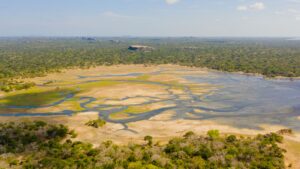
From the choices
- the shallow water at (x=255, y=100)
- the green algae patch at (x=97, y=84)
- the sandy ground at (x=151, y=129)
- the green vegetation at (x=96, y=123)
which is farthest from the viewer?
the green algae patch at (x=97, y=84)

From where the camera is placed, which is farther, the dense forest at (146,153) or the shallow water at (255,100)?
the shallow water at (255,100)

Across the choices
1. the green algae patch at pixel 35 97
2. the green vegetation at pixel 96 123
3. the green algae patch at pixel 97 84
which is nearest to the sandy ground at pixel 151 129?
the green vegetation at pixel 96 123

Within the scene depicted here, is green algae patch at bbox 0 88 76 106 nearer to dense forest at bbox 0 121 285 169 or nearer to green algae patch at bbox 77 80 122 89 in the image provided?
green algae patch at bbox 77 80 122 89

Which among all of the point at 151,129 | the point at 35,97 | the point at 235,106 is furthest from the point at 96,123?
the point at 235,106

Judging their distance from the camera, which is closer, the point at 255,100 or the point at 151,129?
the point at 151,129

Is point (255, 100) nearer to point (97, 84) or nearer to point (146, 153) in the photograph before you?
point (146, 153)

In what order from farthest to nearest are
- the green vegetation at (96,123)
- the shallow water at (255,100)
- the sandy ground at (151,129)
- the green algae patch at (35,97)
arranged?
the green algae patch at (35,97)
the shallow water at (255,100)
the green vegetation at (96,123)
the sandy ground at (151,129)

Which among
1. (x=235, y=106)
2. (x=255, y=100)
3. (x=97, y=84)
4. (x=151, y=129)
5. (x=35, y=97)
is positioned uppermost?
(x=97, y=84)

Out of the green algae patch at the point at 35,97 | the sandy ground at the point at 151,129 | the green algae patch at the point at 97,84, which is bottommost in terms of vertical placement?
the sandy ground at the point at 151,129

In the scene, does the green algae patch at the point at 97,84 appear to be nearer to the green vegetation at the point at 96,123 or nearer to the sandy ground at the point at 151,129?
the sandy ground at the point at 151,129

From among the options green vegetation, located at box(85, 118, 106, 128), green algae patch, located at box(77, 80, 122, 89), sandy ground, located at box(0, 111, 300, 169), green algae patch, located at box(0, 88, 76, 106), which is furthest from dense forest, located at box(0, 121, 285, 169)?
green algae patch, located at box(77, 80, 122, 89)
